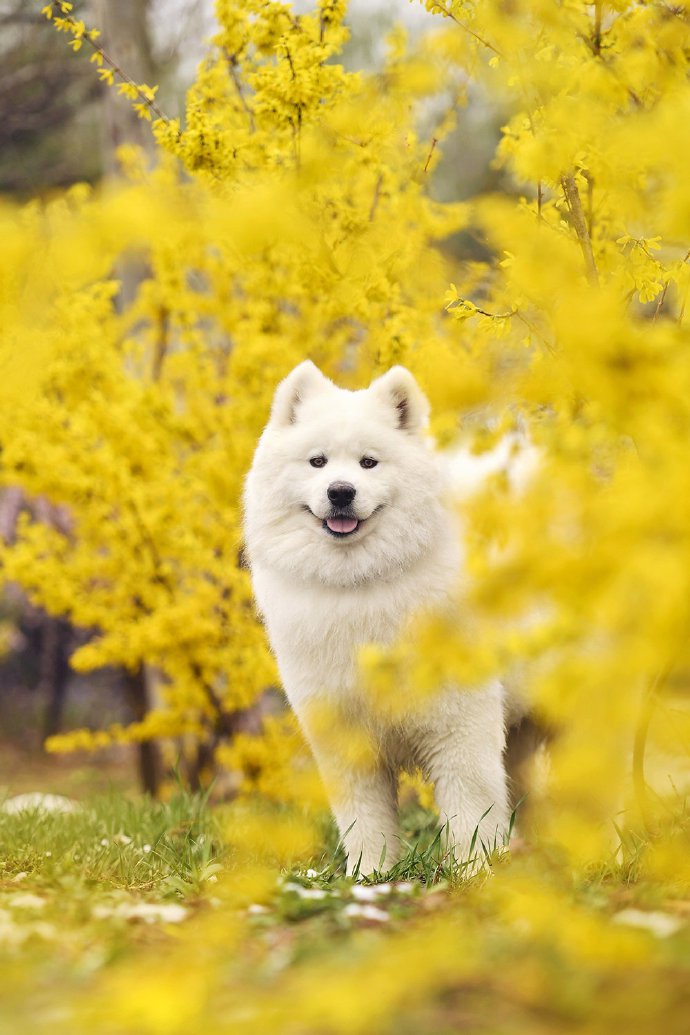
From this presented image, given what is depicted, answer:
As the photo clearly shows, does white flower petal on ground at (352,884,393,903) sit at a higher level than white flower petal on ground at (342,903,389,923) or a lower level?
lower

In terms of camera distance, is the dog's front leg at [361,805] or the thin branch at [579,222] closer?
the thin branch at [579,222]

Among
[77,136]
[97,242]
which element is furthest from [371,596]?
[77,136]

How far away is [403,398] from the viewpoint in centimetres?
375

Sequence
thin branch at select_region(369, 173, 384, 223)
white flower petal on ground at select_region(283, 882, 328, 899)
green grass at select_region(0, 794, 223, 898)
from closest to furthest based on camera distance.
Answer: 1. white flower petal on ground at select_region(283, 882, 328, 899)
2. green grass at select_region(0, 794, 223, 898)
3. thin branch at select_region(369, 173, 384, 223)

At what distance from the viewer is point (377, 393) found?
375 cm

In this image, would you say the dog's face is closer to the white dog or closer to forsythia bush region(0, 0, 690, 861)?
the white dog

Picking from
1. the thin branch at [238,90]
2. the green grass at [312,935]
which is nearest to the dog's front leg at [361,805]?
the green grass at [312,935]

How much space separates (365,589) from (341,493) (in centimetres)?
36

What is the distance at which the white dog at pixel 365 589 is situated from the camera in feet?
11.5

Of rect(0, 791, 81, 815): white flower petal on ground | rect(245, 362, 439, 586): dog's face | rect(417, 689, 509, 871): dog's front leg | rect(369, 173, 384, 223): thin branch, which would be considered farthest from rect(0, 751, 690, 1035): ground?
rect(369, 173, 384, 223): thin branch

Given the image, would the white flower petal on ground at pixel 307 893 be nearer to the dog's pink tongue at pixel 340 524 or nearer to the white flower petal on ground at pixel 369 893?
the white flower petal on ground at pixel 369 893

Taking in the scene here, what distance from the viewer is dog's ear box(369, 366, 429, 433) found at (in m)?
3.71

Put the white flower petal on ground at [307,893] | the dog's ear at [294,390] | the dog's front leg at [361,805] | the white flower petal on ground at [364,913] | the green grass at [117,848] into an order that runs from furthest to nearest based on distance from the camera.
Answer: the dog's ear at [294,390] → the dog's front leg at [361,805] → the green grass at [117,848] → the white flower petal on ground at [307,893] → the white flower petal on ground at [364,913]

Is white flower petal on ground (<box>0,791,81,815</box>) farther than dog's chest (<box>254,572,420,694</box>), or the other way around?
white flower petal on ground (<box>0,791,81,815</box>)
